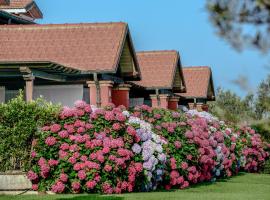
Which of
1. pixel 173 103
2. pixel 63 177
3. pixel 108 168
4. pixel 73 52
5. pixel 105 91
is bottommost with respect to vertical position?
pixel 63 177

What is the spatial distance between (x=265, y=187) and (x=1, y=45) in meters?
14.0

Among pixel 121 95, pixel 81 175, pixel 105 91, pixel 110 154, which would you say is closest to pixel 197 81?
pixel 121 95

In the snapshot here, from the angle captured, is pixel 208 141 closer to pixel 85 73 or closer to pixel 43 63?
pixel 43 63

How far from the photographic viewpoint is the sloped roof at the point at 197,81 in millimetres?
43344

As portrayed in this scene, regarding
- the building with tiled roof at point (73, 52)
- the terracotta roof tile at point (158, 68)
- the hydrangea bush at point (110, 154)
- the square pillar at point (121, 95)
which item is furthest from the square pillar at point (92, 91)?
the terracotta roof tile at point (158, 68)

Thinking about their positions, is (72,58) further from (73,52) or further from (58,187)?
(58,187)

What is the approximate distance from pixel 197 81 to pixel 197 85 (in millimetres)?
327

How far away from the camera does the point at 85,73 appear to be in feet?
79.4

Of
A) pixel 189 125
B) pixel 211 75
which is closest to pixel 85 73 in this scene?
pixel 189 125

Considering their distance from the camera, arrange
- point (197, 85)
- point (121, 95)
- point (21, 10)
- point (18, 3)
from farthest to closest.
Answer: point (197, 85) → point (18, 3) → point (21, 10) → point (121, 95)

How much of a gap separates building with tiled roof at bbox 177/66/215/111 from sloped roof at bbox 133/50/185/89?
21.2 feet

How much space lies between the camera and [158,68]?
35438 millimetres

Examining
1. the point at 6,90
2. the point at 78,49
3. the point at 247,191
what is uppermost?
the point at 78,49

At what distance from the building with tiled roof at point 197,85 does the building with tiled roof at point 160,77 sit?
5.23 metres
